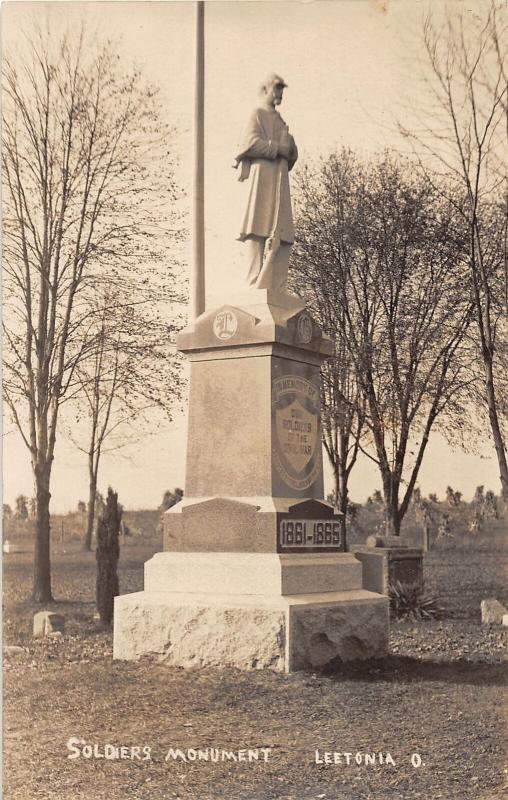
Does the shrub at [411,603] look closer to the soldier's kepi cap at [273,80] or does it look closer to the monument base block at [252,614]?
the monument base block at [252,614]

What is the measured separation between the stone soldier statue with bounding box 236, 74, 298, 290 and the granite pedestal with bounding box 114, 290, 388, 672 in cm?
37

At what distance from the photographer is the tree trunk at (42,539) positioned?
12812 mm

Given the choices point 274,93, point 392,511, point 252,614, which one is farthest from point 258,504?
point 392,511

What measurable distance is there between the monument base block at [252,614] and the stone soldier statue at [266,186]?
8.57 feet

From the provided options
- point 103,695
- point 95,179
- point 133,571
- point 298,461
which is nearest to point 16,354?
point 95,179

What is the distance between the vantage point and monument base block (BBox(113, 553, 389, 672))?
797 cm

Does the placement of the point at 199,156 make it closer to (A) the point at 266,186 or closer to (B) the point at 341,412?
(A) the point at 266,186

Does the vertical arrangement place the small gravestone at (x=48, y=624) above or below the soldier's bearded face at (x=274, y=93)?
below

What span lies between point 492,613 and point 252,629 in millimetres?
5522

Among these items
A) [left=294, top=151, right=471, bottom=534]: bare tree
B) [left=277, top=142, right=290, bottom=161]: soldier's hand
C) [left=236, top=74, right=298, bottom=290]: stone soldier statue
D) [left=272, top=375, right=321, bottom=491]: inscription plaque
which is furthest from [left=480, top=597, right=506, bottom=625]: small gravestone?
[left=277, top=142, right=290, bottom=161]: soldier's hand

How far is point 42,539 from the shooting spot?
13.0 meters

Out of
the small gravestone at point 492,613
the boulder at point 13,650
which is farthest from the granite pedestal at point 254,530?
the small gravestone at point 492,613

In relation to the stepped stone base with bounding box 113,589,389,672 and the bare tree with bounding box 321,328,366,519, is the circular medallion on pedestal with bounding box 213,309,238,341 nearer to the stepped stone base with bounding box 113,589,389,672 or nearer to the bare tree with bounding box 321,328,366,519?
the stepped stone base with bounding box 113,589,389,672

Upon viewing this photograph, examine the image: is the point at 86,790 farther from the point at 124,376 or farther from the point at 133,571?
the point at 133,571
